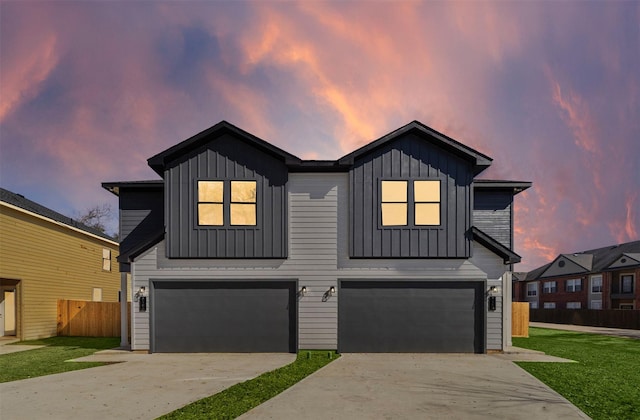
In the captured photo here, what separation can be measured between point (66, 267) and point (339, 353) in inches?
601

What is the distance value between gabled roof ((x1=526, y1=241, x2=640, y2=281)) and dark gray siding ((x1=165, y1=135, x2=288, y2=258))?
40360 mm

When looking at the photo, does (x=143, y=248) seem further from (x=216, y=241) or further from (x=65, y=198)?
(x=65, y=198)

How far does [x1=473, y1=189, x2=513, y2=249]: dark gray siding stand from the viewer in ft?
50.5

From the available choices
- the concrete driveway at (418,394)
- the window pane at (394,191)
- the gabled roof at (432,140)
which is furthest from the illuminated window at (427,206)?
the concrete driveway at (418,394)

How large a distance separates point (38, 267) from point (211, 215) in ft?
35.2

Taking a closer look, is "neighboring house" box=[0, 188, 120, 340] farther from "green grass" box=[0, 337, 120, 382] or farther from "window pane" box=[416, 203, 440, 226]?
"window pane" box=[416, 203, 440, 226]

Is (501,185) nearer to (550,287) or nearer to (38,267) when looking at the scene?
(38,267)

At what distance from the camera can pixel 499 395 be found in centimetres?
824

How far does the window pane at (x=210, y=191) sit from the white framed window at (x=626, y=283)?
42.3 meters

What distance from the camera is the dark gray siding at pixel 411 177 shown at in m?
13.2

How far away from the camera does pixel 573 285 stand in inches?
1772

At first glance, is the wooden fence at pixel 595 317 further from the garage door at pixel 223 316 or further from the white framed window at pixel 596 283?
the garage door at pixel 223 316

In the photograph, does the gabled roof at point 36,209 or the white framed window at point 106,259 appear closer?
the gabled roof at point 36,209

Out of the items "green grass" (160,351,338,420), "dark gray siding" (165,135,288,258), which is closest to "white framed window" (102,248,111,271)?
"dark gray siding" (165,135,288,258)
